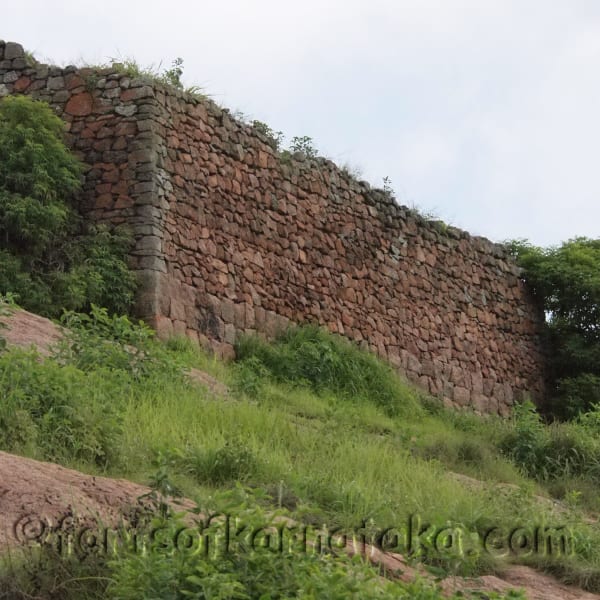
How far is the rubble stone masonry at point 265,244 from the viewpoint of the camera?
1316 cm

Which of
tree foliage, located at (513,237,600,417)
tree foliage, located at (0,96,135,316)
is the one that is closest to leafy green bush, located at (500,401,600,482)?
tree foliage, located at (0,96,135,316)

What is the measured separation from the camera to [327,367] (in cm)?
1375

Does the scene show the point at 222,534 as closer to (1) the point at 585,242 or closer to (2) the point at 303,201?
(2) the point at 303,201

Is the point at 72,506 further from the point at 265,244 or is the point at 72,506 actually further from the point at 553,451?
the point at 265,244

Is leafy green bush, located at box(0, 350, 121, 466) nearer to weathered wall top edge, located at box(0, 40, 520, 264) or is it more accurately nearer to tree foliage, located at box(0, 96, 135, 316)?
tree foliage, located at box(0, 96, 135, 316)

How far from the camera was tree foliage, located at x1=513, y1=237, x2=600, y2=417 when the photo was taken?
18.3m

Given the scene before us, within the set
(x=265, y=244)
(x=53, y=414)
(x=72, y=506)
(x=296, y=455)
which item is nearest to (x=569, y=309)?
(x=265, y=244)

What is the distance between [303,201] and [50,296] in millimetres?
4394

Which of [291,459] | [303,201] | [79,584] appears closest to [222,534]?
[79,584]

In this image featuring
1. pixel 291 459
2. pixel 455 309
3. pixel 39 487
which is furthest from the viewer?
pixel 455 309

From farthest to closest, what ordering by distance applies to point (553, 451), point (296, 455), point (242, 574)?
point (553, 451) < point (296, 455) < point (242, 574)

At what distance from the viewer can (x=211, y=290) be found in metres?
13.6

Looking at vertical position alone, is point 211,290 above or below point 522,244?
below

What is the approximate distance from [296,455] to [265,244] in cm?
649
